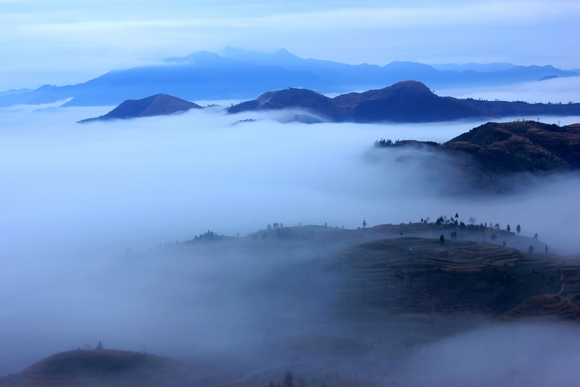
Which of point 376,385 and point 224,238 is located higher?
point 224,238

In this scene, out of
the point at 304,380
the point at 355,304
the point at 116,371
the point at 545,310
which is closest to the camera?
the point at 304,380

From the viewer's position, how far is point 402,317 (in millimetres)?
92562

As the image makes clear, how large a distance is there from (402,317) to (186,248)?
54201 millimetres

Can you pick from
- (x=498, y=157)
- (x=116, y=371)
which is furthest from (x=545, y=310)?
(x=498, y=157)

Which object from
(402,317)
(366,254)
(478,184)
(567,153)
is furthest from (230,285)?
(567,153)

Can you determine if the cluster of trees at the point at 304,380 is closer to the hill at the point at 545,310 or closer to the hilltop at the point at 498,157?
the hill at the point at 545,310

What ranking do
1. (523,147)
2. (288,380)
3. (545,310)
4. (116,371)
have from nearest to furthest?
(288,380), (116,371), (545,310), (523,147)

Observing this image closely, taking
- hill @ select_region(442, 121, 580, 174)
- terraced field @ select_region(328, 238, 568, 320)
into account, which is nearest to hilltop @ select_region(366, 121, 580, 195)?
hill @ select_region(442, 121, 580, 174)

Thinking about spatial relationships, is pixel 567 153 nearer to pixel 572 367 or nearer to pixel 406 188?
pixel 406 188

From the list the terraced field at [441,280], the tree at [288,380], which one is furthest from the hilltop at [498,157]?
the tree at [288,380]

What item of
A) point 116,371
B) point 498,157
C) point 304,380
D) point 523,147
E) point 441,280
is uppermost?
point 523,147

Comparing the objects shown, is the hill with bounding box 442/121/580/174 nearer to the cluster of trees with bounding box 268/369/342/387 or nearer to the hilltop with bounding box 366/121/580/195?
the hilltop with bounding box 366/121/580/195

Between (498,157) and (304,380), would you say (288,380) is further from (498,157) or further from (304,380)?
(498,157)

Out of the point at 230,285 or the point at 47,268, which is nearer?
the point at 230,285
